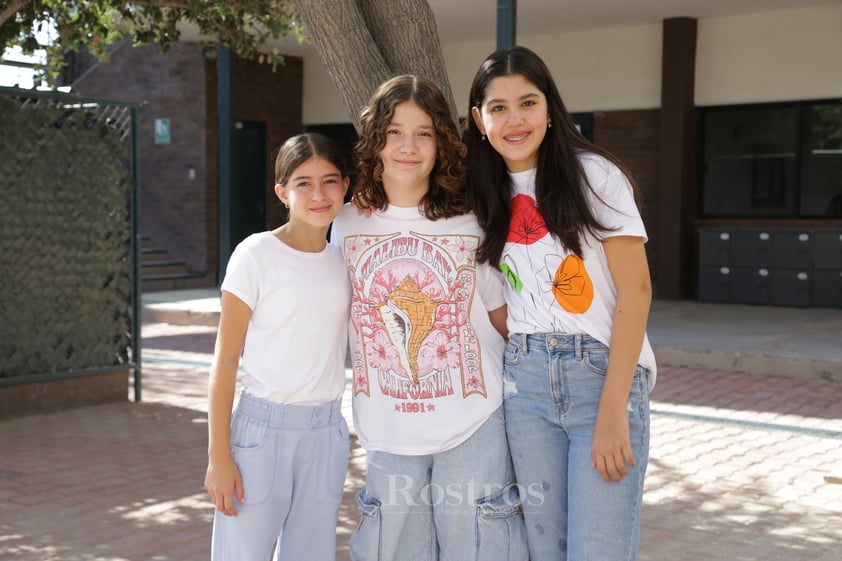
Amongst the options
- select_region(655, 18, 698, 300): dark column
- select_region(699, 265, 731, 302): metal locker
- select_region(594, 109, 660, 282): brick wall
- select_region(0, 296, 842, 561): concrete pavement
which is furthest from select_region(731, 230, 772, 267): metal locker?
select_region(0, 296, 842, 561): concrete pavement

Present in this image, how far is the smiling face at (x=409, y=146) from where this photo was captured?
2785 millimetres

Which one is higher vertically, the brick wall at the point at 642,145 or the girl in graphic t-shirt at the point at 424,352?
the brick wall at the point at 642,145

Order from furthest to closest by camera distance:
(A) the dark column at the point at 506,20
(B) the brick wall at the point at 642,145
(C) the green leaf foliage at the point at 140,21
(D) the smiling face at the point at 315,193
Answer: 1. (B) the brick wall at the point at 642,145
2. (A) the dark column at the point at 506,20
3. (C) the green leaf foliage at the point at 140,21
4. (D) the smiling face at the point at 315,193

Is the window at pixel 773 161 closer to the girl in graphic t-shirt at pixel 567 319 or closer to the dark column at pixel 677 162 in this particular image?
the dark column at pixel 677 162

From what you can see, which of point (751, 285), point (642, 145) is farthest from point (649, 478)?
point (642, 145)

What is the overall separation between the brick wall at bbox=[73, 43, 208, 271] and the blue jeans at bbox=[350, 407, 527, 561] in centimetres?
1505

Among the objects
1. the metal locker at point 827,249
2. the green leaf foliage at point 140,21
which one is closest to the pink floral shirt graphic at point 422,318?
the green leaf foliage at point 140,21

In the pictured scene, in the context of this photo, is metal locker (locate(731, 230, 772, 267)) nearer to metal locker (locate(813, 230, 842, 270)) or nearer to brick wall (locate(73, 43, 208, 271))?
metal locker (locate(813, 230, 842, 270))

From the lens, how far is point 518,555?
9.02 feet

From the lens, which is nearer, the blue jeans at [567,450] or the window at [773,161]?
the blue jeans at [567,450]

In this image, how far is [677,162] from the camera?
A: 47.2ft

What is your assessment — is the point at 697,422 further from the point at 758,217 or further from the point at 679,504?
the point at 758,217

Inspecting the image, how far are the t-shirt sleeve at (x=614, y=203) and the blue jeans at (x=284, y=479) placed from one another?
3.12ft

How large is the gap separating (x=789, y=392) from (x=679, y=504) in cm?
355
